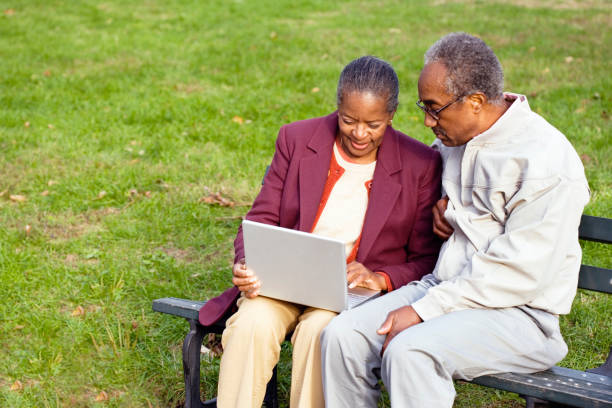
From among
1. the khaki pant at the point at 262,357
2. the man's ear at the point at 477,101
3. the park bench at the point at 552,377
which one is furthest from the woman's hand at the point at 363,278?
Answer: the man's ear at the point at 477,101

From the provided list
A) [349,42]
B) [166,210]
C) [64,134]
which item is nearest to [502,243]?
[166,210]

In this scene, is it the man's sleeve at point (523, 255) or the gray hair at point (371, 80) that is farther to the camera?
the gray hair at point (371, 80)

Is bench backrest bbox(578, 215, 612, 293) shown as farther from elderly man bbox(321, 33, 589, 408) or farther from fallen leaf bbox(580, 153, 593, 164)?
fallen leaf bbox(580, 153, 593, 164)

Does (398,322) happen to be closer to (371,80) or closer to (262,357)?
(262,357)

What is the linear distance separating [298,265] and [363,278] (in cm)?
45

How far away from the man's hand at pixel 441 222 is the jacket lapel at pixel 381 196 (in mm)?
208

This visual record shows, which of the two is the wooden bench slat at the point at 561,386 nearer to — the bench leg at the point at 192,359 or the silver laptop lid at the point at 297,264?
the silver laptop lid at the point at 297,264

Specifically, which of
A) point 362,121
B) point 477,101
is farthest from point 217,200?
point 477,101

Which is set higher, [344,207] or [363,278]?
Answer: [344,207]

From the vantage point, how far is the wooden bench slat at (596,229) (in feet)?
10.4

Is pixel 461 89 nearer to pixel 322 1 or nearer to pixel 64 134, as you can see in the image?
pixel 64 134

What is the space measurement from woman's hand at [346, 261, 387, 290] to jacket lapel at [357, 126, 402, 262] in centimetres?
9

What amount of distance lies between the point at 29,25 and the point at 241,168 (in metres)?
6.16

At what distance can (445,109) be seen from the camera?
312 cm
